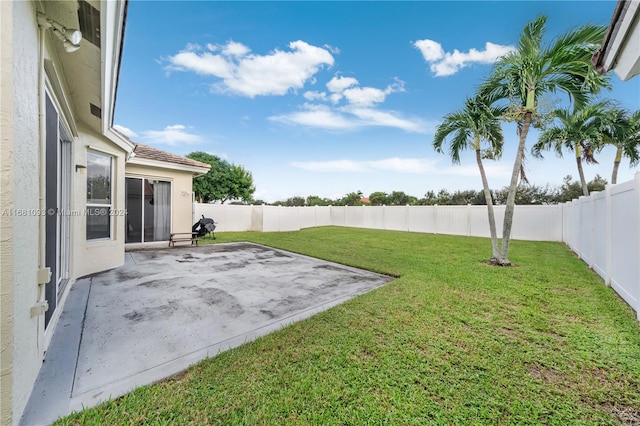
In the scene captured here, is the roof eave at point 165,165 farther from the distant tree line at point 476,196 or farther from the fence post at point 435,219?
the distant tree line at point 476,196

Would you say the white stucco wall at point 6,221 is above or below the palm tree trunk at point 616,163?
below

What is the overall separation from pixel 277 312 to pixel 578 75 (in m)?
9.45

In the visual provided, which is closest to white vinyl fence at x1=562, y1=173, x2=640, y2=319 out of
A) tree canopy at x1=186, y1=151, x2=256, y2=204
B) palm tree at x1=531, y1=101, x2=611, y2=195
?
palm tree at x1=531, y1=101, x2=611, y2=195

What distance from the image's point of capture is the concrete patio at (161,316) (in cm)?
241

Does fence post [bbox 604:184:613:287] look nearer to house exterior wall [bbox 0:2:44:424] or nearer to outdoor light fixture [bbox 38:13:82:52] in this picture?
house exterior wall [bbox 0:2:44:424]

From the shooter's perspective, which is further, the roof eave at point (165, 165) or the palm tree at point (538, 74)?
the roof eave at point (165, 165)

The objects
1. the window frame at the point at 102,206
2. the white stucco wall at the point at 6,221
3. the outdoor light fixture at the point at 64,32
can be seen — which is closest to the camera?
the white stucco wall at the point at 6,221

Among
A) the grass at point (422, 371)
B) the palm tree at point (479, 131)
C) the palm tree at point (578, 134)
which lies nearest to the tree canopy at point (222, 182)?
the palm tree at point (479, 131)

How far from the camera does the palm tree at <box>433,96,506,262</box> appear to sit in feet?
26.0

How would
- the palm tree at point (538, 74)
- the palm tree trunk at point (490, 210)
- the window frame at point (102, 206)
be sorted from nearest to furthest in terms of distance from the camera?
1. the window frame at point (102, 206)
2. the palm tree at point (538, 74)
3. the palm tree trunk at point (490, 210)

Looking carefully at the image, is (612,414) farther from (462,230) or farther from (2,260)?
(462,230)

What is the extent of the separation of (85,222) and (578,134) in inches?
746

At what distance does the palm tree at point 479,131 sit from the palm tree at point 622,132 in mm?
7408

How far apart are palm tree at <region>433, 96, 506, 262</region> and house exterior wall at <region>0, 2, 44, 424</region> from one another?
30.3 feet
